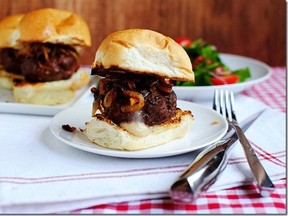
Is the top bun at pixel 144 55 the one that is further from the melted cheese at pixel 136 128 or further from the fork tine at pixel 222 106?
the fork tine at pixel 222 106

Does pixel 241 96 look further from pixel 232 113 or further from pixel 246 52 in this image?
pixel 246 52

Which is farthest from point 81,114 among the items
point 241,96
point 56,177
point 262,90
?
point 262,90

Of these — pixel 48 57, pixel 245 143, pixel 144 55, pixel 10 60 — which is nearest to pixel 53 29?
pixel 48 57

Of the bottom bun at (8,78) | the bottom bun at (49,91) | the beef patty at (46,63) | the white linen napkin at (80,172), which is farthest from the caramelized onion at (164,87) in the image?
the bottom bun at (8,78)

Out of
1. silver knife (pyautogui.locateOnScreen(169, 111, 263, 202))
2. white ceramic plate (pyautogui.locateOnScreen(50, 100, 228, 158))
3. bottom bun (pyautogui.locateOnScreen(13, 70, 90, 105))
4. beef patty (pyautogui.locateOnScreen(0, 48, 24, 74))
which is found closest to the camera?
silver knife (pyautogui.locateOnScreen(169, 111, 263, 202))

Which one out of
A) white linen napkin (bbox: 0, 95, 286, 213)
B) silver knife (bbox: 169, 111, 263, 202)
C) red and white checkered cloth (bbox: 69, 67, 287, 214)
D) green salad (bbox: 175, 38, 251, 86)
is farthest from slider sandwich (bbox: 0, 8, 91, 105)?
red and white checkered cloth (bbox: 69, 67, 287, 214)

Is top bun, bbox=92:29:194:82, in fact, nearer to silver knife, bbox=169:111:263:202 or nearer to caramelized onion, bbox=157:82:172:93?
caramelized onion, bbox=157:82:172:93
